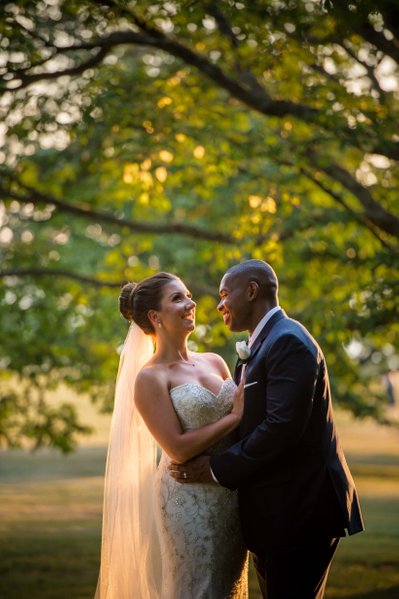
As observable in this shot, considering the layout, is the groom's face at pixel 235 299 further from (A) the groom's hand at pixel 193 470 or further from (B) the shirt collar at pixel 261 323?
(A) the groom's hand at pixel 193 470

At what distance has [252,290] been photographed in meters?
4.62

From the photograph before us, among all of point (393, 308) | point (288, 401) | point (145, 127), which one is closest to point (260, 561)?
point (288, 401)

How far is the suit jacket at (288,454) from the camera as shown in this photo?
4.32 metres

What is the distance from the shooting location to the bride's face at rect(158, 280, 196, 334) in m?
5.16

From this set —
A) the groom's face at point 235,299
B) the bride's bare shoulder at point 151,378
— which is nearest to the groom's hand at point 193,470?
the bride's bare shoulder at point 151,378

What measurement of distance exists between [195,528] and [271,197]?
6249mm

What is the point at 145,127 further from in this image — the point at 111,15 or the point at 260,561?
the point at 260,561

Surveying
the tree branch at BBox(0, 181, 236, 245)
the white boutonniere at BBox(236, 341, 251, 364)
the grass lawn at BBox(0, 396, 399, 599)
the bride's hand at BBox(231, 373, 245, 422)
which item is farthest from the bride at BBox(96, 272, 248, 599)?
the tree branch at BBox(0, 181, 236, 245)

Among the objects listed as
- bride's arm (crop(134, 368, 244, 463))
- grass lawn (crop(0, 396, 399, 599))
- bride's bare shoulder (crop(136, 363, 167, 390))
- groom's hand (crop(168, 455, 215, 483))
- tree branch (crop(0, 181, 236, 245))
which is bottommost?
grass lawn (crop(0, 396, 399, 599))

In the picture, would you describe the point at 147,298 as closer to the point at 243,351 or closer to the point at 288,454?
the point at 243,351

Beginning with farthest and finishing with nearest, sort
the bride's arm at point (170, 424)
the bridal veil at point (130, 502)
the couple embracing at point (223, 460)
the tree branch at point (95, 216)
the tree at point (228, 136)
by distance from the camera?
the tree branch at point (95, 216)
the tree at point (228, 136)
the bridal veil at point (130, 502)
the bride's arm at point (170, 424)
the couple embracing at point (223, 460)

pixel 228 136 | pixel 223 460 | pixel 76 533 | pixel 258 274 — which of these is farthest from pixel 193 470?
pixel 76 533

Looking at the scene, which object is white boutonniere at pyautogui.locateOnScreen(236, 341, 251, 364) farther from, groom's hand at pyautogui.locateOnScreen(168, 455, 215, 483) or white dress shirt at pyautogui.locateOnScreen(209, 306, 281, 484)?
groom's hand at pyautogui.locateOnScreen(168, 455, 215, 483)

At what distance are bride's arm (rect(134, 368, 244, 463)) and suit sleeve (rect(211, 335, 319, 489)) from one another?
359 millimetres
